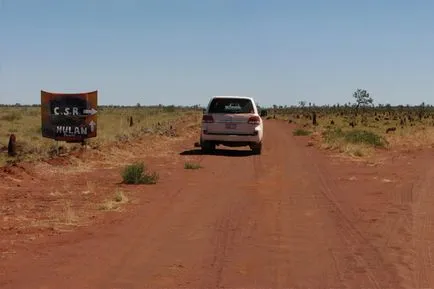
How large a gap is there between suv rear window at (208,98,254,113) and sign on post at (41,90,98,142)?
4.68 metres

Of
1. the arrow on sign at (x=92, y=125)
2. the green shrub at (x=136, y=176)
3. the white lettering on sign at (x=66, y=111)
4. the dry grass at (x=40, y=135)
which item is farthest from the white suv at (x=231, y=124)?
the green shrub at (x=136, y=176)

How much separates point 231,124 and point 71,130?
5650 mm

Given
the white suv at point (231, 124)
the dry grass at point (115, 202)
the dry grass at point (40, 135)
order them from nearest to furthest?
the dry grass at point (115, 202)
the dry grass at point (40, 135)
the white suv at point (231, 124)

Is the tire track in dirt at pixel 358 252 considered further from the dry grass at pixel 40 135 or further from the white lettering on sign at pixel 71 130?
the dry grass at pixel 40 135

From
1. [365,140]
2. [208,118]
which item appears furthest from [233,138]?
[365,140]

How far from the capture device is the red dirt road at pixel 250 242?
6.81m

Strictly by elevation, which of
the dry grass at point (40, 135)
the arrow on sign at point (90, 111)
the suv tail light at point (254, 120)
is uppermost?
the arrow on sign at point (90, 111)

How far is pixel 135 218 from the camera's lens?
1009 cm

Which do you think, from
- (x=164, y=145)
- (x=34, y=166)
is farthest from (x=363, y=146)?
(x=34, y=166)

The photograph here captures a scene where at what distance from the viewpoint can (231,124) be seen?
22422 millimetres

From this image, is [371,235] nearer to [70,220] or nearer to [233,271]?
[233,271]

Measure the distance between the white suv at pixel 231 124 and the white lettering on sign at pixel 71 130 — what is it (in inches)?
180

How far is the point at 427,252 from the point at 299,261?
1.77 m

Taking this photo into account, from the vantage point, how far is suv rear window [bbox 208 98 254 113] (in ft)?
74.5
